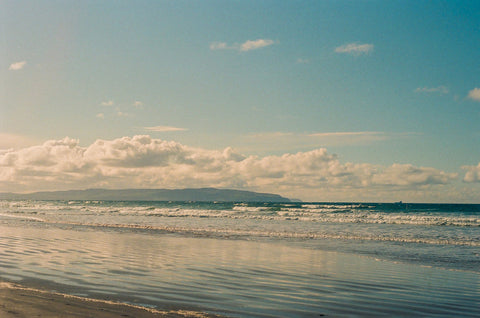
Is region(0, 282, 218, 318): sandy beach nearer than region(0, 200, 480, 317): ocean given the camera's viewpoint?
Yes

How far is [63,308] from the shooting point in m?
6.83

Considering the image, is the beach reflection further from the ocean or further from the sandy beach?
the sandy beach

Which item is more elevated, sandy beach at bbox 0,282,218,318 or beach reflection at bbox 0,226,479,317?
sandy beach at bbox 0,282,218,318

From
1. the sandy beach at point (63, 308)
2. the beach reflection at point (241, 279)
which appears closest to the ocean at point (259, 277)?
the beach reflection at point (241, 279)

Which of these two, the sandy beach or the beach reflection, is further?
the beach reflection

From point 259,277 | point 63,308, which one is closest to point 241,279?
point 259,277

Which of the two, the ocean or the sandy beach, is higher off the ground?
the sandy beach

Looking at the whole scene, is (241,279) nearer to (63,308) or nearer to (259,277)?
(259,277)

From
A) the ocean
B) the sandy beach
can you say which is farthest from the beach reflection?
the sandy beach

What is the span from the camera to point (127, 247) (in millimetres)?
17484

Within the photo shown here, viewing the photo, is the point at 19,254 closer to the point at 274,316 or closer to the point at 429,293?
the point at 274,316

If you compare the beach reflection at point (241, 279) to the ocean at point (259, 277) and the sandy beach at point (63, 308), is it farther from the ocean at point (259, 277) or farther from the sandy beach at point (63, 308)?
the sandy beach at point (63, 308)

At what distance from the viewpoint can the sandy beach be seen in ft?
21.2

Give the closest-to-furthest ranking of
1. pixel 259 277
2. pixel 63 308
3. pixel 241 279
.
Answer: pixel 63 308, pixel 241 279, pixel 259 277
